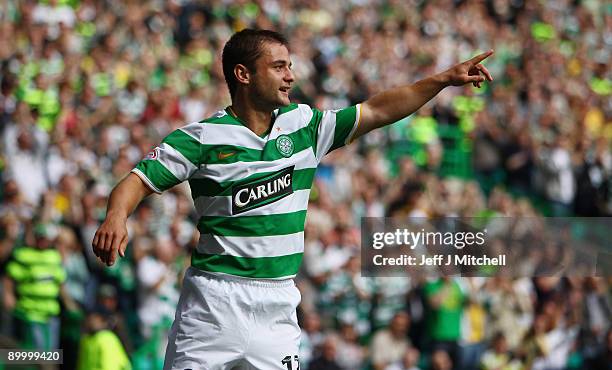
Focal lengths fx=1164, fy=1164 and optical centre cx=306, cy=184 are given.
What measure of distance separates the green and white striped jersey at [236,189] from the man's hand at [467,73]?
0.82 meters

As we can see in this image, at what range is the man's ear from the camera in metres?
5.39

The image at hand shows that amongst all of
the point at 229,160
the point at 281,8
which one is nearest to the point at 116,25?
the point at 281,8

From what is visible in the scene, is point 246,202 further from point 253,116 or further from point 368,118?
point 368,118

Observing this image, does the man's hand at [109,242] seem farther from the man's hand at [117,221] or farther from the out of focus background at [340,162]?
Result: the out of focus background at [340,162]

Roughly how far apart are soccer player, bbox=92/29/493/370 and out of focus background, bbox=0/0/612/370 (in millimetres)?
4763

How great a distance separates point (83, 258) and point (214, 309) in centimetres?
614

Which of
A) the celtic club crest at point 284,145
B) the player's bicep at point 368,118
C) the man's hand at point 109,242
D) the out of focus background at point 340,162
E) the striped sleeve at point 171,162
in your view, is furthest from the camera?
the out of focus background at point 340,162

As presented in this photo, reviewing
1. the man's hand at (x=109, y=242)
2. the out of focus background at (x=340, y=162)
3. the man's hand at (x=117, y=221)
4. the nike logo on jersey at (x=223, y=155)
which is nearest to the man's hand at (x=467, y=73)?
the nike logo on jersey at (x=223, y=155)

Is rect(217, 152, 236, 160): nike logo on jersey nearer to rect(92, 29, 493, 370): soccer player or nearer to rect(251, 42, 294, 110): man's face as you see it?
rect(92, 29, 493, 370): soccer player

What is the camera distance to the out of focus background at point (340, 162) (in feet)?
35.5

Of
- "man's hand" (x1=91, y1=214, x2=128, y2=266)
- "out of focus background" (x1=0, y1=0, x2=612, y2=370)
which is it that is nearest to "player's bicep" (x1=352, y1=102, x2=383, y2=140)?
"man's hand" (x1=91, y1=214, x2=128, y2=266)

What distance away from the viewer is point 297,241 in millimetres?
5316

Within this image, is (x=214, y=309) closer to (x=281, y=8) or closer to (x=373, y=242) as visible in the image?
(x=373, y=242)

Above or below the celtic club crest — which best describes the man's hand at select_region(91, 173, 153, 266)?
below
